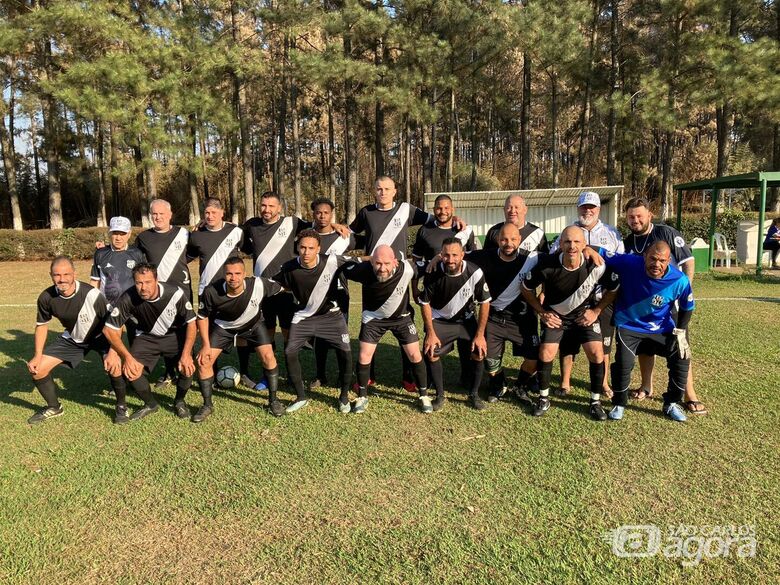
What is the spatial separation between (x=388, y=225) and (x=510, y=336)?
1.69 metres

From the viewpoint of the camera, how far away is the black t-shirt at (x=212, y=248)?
16.9 ft

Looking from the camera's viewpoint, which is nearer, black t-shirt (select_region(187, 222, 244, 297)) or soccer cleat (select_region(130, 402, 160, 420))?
soccer cleat (select_region(130, 402, 160, 420))

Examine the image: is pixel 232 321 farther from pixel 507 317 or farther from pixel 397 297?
pixel 507 317

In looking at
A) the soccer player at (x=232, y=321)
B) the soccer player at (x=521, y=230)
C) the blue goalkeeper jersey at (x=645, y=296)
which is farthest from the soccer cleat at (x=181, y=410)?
the blue goalkeeper jersey at (x=645, y=296)

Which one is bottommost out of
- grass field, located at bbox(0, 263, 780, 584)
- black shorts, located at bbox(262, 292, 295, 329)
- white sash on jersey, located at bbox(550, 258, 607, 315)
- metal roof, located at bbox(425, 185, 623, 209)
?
grass field, located at bbox(0, 263, 780, 584)

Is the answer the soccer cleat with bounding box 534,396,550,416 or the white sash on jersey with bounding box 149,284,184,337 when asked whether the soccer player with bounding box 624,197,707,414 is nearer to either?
the soccer cleat with bounding box 534,396,550,416

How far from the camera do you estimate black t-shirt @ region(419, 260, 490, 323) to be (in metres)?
4.52

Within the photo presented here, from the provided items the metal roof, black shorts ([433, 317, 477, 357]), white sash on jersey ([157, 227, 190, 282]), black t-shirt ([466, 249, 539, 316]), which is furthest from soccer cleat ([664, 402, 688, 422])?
the metal roof

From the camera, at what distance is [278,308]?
5.15 metres

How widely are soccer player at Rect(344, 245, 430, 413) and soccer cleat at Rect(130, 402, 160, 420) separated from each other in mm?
1837

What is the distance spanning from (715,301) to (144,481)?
9244 mm

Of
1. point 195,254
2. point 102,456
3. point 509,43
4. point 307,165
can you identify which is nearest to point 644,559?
point 102,456

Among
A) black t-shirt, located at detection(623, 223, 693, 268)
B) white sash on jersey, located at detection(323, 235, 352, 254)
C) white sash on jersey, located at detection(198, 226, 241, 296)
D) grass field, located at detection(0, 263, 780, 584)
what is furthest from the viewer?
white sash on jersey, located at detection(323, 235, 352, 254)

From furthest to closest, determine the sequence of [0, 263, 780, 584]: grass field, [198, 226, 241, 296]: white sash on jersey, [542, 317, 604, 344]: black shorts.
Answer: [198, 226, 241, 296]: white sash on jersey < [542, 317, 604, 344]: black shorts < [0, 263, 780, 584]: grass field
